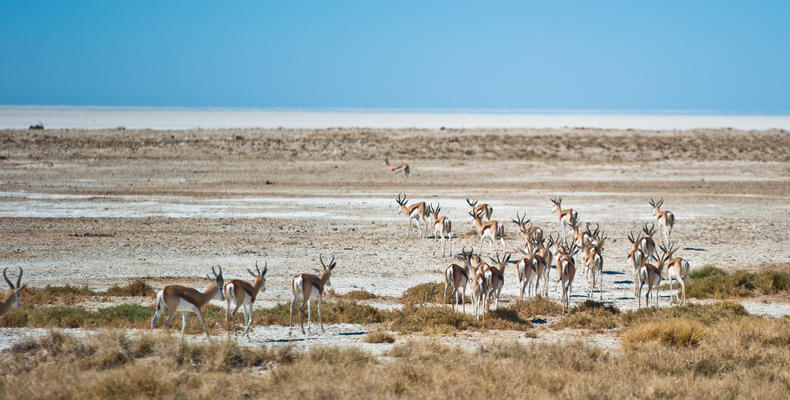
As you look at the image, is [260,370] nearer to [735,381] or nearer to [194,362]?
[194,362]

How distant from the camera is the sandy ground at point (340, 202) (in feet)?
61.1

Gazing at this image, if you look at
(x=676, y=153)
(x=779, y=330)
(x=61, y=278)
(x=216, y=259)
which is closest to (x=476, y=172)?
(x=676, y=153)

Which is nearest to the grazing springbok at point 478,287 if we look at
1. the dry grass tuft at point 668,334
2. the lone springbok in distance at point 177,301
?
the dry grass tuft at point 668,334

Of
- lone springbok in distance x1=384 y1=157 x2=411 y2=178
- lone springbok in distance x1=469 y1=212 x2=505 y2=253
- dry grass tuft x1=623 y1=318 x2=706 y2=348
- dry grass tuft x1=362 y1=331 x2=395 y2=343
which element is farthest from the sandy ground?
dry grass tuft x1=623 y1=318 x2=706 y2=348

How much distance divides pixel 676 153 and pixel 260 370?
50.1 metres

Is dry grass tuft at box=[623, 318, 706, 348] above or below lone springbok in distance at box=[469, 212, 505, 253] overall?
below

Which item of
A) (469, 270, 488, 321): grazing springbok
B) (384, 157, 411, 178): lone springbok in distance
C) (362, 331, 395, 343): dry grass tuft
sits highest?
(384, 157, 411, 178): lone springbok in distance

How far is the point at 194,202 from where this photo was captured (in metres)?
30.8

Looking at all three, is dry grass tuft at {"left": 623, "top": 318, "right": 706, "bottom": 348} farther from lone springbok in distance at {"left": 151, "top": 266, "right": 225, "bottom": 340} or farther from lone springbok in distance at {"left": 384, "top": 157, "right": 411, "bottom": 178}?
lone springbok in distance at {"left": 384, "top": 157, "right": 411, "bottom": 178}

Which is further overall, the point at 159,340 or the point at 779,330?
the point at 779,330

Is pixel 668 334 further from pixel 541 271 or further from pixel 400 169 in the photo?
pixel 400 169

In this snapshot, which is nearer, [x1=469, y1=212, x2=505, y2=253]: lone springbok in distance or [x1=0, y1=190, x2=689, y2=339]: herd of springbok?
[x1=0, y1=190, x2=689, y2=339]: herd of springbok

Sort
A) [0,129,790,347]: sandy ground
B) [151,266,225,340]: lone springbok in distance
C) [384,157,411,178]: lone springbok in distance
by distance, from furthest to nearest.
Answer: [384,157,411,178]: lone springbok in distance < [0,129,790,347]: sandy ground < [151,266,225,340]: lone springbok in distance

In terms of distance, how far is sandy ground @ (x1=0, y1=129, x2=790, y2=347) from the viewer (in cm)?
1862
